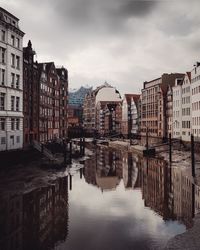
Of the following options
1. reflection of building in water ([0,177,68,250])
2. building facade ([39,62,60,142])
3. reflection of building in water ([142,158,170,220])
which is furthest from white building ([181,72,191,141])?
reflection of building in water ([0,177,68,250])

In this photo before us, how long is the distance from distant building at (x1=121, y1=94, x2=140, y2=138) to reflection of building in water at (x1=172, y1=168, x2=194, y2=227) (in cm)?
9449

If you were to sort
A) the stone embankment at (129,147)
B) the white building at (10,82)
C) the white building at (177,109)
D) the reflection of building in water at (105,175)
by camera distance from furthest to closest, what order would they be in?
the white building at (177,109) < the stone embankment at (129,147) < the white building at (10,82) < the reflection of building in water at (105,175)

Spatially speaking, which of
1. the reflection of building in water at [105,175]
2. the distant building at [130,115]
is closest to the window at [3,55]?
the reflection of building in water at [105,175]

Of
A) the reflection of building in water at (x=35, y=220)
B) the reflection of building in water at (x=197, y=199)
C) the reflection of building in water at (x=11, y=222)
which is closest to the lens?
the reflection of building in water at (x=11, y=222)

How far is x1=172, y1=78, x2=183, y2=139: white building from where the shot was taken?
9281cm

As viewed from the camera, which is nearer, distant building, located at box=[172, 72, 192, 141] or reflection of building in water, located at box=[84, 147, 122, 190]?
reflection of building in water, located at box=[84, 147, 122, 190]

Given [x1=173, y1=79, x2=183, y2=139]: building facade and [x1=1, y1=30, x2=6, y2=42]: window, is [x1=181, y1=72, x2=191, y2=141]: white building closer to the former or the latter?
[x1=173, y1=79, x2=183, y2=139]: building facade

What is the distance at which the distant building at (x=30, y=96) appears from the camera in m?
67.0

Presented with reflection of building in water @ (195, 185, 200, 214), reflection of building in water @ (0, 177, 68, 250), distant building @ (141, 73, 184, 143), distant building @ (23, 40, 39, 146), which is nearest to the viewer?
reflection of building in water @ (0, 177, 68, 250)

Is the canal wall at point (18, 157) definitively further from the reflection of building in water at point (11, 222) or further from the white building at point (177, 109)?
the white building at point (177, 109)

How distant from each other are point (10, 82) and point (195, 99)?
4580 cm

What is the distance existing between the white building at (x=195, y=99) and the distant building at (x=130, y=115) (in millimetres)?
57009

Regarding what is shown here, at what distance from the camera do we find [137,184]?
4194 centimetres

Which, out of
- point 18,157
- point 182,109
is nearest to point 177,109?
point 182,109
